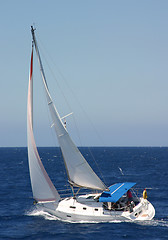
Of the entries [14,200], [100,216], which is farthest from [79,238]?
[14,200]

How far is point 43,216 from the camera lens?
3244cm

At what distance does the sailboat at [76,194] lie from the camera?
2881 cm

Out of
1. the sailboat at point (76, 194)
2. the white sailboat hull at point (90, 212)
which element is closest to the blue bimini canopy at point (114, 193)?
the sailboat at point (76, 194)

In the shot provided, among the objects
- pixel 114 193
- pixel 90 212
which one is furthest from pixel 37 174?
pixel 114 193

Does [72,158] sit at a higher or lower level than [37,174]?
higher

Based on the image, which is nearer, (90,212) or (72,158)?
(90,212)

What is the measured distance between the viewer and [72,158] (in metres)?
30.0

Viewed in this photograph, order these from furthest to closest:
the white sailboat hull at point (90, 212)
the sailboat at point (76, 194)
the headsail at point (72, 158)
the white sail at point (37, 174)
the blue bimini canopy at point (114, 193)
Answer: the white sail at point (37, 174) → the headsail at point (72, 158) → the sailboat at point (76, 194) → the blue bimini canopy at point (114, 193) → the white sailboat hull at point (90, 212)

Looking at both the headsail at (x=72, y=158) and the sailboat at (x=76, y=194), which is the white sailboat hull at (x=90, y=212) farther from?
the headsail at (x=72, y=158)

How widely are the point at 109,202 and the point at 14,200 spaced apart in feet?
51.1

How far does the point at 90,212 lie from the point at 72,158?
15.7 ft

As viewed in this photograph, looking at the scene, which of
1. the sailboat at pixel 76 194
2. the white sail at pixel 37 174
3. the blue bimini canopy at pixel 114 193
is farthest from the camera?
the white sail at pixel 37 174

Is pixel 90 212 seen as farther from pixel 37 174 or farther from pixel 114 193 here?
pixel 37 174

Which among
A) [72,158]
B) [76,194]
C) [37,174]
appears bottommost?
[76,194]
